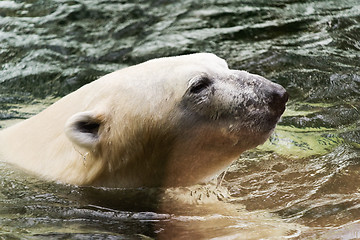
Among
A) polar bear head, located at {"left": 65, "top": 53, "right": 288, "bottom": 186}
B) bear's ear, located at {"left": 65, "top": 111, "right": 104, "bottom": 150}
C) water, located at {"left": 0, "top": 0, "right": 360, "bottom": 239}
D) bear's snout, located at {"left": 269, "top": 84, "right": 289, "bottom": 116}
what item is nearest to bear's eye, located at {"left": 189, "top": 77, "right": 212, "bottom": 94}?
polar bear head, located at {"left": 65, "top": 53, "right": 288, "bottom": 186}

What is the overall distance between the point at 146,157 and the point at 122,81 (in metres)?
0.48

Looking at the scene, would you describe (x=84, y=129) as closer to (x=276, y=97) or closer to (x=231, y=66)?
(x=276, y=97)

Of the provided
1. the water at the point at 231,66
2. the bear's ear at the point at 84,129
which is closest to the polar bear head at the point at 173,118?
the bear's ear at the point at 84,129

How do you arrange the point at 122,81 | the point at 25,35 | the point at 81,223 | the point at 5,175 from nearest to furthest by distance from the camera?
the point at 81,223 < the point at 122,81 < the point at 5,175 < the point at 25,35

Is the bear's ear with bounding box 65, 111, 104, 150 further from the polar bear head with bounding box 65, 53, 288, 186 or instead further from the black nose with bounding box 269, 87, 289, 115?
the black nose with bounding box 269, 87, 289, 115

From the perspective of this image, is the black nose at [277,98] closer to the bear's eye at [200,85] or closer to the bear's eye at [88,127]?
the bear's eye at [200,85]

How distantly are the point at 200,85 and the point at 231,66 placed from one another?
291 centimetres

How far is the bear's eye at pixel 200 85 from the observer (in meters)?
3.62

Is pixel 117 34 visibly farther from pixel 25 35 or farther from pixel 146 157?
pixel 146 157

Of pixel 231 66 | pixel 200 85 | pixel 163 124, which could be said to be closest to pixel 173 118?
pixel 163 124

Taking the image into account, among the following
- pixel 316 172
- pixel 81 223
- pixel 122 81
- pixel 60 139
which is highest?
pixel 122 81

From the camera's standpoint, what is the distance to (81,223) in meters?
3.49

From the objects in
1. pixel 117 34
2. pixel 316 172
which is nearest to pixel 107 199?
pixel 316 172

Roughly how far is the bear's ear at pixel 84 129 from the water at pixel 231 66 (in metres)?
0.36
